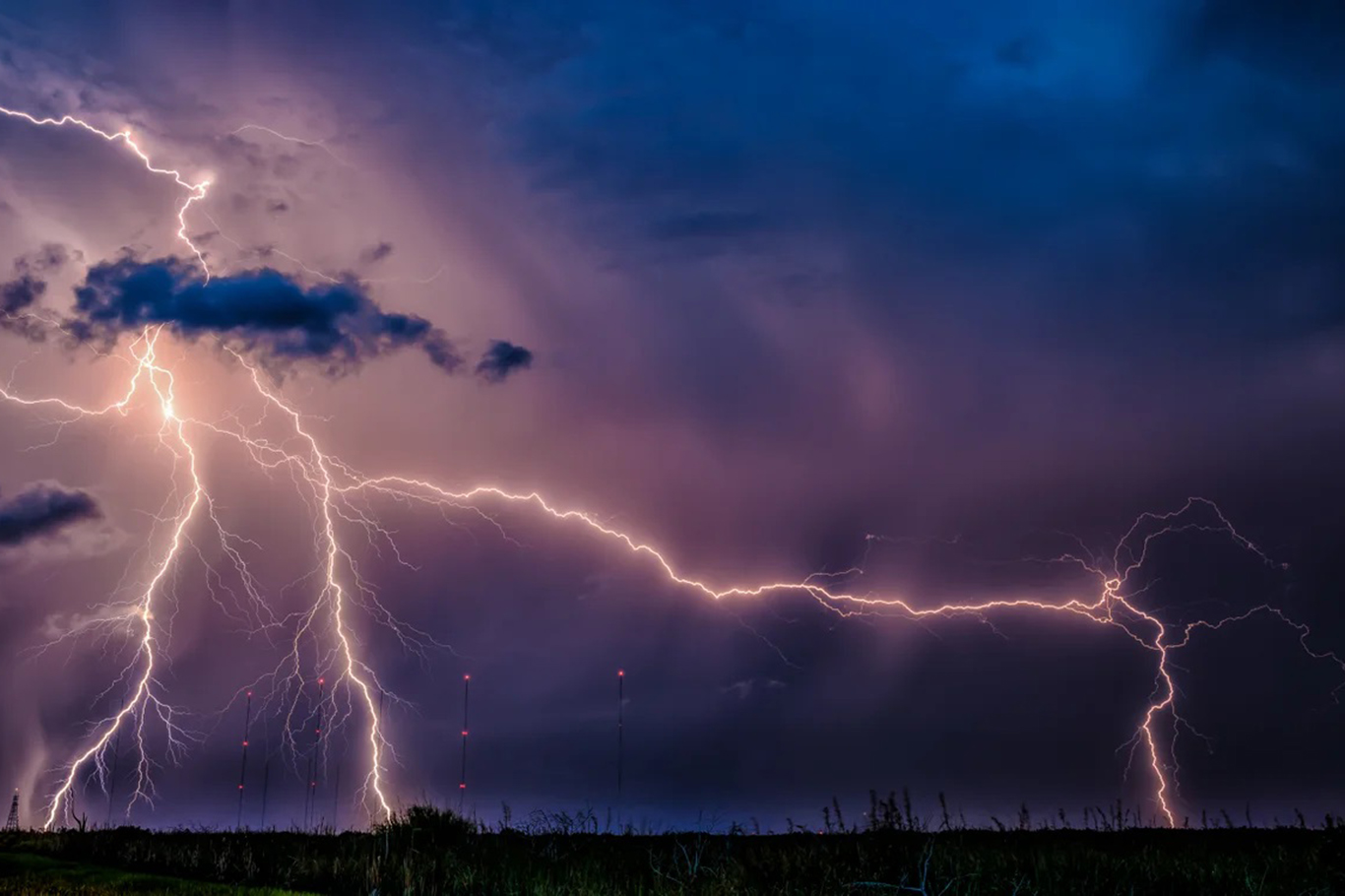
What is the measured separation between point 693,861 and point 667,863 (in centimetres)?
68

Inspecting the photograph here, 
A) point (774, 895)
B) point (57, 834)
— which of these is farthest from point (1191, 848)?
point (57, 834)

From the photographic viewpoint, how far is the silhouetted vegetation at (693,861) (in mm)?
10172

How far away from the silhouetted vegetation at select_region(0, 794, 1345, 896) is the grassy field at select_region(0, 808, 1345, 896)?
1.5 inches

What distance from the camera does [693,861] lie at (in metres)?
14.5

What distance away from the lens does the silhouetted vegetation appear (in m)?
10.2

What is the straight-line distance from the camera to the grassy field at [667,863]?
1015 cm

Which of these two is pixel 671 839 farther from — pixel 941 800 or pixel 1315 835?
pixel 1315 835

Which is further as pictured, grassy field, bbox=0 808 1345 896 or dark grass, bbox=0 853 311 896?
dark grass, bbox=0 853 311 896

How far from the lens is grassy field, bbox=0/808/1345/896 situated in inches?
400

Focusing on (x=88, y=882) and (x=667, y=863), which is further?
(x=667, y=863)

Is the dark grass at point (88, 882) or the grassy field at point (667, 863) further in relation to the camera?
the dark grass at point (88, 882)

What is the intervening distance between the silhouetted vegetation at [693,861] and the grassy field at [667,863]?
38 millimetres

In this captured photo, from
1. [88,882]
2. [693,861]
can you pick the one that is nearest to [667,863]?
[693,861]

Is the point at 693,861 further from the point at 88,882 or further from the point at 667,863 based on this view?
the point at 88,882
